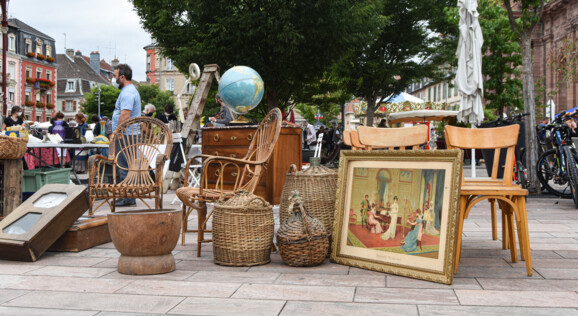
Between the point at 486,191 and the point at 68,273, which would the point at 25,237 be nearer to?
the point at 68,273

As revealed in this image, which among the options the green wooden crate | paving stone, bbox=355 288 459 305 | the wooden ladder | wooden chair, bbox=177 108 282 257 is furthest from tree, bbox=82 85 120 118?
paving stone, bbox=355 288 459 305

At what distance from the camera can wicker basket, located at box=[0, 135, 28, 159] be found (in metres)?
5.54

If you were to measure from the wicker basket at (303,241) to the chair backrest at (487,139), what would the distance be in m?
1.17

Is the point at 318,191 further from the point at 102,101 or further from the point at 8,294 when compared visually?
the point at 102,101

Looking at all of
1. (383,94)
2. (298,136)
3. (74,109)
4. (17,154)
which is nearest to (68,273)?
(17,154)

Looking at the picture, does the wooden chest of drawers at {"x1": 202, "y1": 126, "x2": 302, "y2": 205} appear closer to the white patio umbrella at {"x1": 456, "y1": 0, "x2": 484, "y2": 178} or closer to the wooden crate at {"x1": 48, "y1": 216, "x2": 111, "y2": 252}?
the wooden crate at {"x1": 48, "y1": 216, "x2": 111, "y2": 252}

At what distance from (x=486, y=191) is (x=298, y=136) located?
103 inches

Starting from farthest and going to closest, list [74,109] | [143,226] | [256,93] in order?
[74,109] < [256,93] < [143,226]

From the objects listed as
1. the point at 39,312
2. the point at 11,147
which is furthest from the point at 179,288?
the point at 11,147

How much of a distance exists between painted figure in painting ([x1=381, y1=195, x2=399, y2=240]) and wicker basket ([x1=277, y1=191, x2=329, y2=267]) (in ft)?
1.58

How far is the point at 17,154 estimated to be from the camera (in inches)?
226

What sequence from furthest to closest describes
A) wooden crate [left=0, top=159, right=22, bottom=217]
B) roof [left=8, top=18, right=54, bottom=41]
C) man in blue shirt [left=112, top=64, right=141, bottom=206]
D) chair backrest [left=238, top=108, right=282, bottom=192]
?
roof [left=8, top=18, right=54, bottom=41] < man in blue shirt [left=112, top=64, right=141, bottom=206] < wooden crate [left=0, top=159, right=22, bottom=217] < chair backrest [left=238, top=108, right=282, bottom=192]

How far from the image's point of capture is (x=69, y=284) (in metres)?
3.70

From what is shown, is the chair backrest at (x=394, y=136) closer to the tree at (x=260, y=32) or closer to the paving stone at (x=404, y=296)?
the paving stone at (x=404, y=296)
